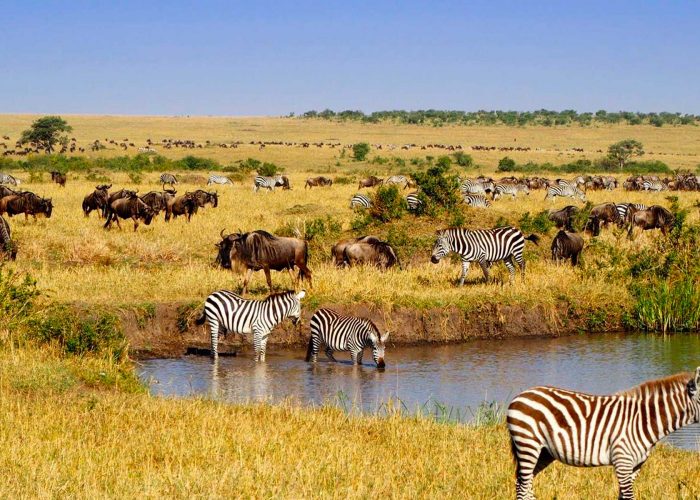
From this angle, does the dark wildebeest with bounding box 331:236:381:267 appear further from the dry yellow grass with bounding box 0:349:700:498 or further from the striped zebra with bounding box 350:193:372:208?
the striped zebra with bounding box 350:193:372:208

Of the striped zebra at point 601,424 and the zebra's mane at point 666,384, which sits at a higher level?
the zebra's mane at point 666,384

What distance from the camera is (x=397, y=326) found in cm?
1723

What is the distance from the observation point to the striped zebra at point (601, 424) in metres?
6.56

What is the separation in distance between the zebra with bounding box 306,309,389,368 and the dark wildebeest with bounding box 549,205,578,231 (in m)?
12.2

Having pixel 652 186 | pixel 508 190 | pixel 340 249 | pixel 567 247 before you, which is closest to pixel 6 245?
pixel 340 249

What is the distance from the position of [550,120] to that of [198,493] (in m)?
139

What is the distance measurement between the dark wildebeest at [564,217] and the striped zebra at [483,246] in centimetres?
648

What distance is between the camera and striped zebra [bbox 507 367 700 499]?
6.56 meters

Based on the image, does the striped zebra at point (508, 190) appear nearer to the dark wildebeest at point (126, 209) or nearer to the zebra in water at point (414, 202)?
the zebra in water at point (414, 202)

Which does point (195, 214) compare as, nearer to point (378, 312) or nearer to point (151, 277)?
point (151, 277)

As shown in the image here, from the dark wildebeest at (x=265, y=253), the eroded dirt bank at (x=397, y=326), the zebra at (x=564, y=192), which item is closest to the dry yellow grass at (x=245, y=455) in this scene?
the eroded dirt bank at (x=397, y=326)

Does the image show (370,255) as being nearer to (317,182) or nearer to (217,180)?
(317,182)

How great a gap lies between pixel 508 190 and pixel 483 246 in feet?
64.9

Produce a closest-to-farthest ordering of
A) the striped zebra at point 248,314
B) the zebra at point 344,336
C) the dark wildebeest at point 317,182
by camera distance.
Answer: the zebra at point 344,336 → the striped zebra at point 248,314 → the dark wildebeest at point 317,182
